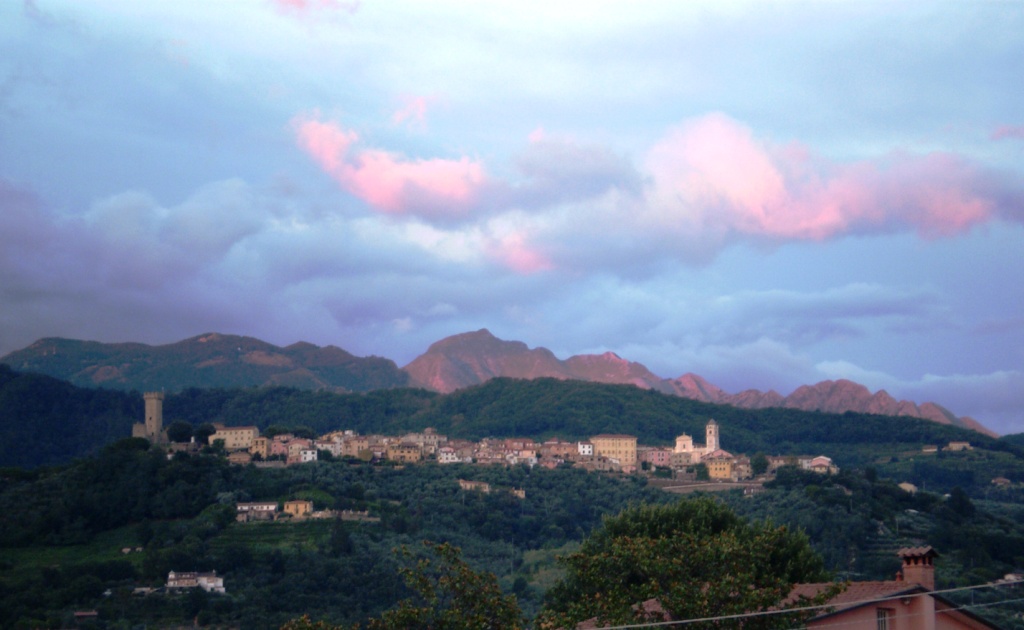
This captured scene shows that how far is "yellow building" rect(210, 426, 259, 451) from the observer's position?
262 ft

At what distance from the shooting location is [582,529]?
65000 mm

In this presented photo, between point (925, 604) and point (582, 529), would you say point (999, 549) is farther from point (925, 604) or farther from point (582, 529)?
point (925, 604)

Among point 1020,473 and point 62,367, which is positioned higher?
point 62,367

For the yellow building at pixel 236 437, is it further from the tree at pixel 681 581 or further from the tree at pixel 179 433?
the tree at pixel 681 581

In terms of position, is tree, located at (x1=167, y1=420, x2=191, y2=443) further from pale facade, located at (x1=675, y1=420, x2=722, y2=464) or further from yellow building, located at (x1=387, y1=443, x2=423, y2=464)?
pale facade, located at (x1=675, y1=420, x2=722, y2=464)

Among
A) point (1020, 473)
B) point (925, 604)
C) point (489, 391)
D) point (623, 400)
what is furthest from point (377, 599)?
point (489, 391)

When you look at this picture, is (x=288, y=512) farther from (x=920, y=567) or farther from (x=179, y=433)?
(x=920, y=567)

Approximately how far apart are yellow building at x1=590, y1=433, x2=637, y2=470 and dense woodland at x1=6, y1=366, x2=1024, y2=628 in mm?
9220

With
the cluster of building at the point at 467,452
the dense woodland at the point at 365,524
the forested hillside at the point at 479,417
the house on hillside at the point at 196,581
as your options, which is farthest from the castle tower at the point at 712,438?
the house on hillside at the point at 196,581

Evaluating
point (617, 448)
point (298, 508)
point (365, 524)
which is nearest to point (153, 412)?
point (298, 508)

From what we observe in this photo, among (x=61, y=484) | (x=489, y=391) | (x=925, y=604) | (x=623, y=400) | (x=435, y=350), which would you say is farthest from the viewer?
(x=435, y=350)

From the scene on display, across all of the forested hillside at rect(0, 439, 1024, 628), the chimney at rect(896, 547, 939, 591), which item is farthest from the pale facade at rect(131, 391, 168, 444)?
the chimney at rect(896, 547, 939, 591)

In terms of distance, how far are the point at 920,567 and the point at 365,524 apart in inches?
1860

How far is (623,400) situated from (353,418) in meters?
28.4
